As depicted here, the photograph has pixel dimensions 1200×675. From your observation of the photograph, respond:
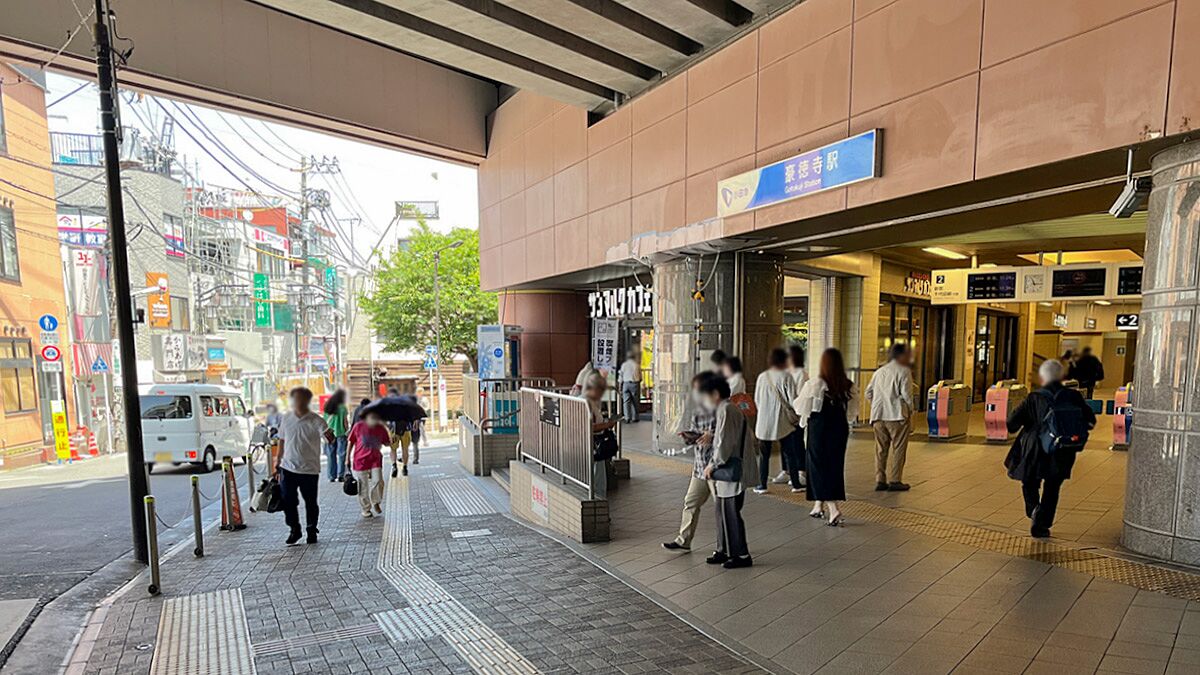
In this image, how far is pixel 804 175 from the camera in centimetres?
643

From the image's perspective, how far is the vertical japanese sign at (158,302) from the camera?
15547 mm

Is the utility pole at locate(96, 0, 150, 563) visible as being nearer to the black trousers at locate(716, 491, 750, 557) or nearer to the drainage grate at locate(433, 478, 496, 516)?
the drainage grate at locate(433, 478, 496, 516)

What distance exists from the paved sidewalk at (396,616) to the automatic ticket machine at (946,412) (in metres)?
7.97

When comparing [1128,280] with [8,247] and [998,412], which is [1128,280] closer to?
[998,412]

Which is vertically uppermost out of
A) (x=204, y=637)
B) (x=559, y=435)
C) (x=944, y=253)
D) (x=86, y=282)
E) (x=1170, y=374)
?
(x=944, y=253)

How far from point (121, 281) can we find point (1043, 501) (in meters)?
8.78

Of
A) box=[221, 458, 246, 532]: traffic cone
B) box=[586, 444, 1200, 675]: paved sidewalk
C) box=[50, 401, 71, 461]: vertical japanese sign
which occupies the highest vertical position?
box=[586, 444, 1200, 675]: paved sidewalk

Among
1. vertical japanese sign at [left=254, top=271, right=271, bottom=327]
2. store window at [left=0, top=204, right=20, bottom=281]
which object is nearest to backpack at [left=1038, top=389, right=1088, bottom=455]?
vertical japanese sign at [left=254, top=271, right=271, bottom=327]

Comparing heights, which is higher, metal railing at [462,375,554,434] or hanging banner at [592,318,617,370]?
hanging banner at [592,318,617,370]

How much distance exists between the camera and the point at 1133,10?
159 inches

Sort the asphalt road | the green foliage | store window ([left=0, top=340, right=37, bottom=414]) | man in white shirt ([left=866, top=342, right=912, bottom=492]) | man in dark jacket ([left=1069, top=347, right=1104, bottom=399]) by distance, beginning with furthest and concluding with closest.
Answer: the green foliage
store window ([left=0, top=340, right=37, bottom=414])
man in dark jacket ([left=1069, top=347, right=1104, bottom=399])
man in white shirt ([left=866, top=342, right=912, bottom=492])
the asphalt road

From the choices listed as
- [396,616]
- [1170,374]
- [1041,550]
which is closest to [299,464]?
[396,616]

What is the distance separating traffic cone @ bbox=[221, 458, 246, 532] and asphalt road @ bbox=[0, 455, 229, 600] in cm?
93

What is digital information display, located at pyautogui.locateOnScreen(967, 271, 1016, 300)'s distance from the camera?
10.4 meters
